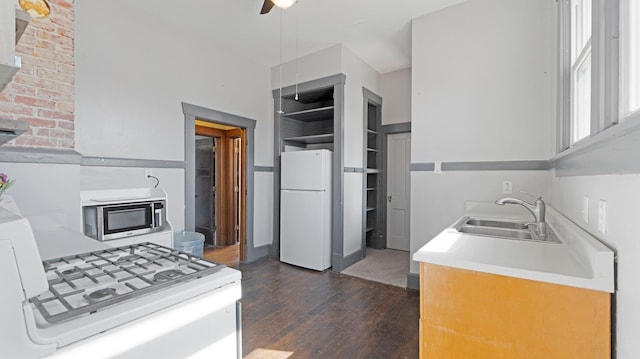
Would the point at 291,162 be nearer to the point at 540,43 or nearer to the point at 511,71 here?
the point at 511,71

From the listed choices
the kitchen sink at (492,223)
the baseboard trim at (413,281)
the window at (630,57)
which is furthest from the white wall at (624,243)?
the baseboard trim at (413,281)

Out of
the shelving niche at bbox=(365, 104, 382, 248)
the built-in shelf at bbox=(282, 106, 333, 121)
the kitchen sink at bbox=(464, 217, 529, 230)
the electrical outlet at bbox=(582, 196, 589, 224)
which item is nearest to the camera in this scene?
the electrical outlet at bbox=(582, 196, 589, 224)

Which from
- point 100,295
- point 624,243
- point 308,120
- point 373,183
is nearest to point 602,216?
point 624,243

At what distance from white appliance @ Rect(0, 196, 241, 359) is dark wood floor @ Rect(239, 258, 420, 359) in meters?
1.21

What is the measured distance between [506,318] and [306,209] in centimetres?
294

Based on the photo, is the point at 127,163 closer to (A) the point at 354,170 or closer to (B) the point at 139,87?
(B) the point at 139,87

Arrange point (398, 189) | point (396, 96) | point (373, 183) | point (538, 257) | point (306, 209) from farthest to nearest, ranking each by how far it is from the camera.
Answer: point (373, 183) → point (398, 189) → point (396, 96) → point (306, 209) → point (538, 257)

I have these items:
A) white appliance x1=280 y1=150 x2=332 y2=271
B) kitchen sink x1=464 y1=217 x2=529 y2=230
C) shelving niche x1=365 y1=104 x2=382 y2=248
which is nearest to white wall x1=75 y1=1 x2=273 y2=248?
white appliance x1=280 y1=150 x2=332 y2=271

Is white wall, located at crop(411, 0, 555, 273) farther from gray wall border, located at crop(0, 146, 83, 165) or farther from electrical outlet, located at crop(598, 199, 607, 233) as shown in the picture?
gray wall border, located at crop(0, 146, 83, 165)

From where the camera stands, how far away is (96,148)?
8.54ft

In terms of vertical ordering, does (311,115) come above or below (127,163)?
above

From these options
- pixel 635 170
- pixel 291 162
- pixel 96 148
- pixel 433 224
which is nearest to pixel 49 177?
pixel 96 148

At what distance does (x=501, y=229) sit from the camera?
1962 mm

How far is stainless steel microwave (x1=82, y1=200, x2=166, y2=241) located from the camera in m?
2.31
